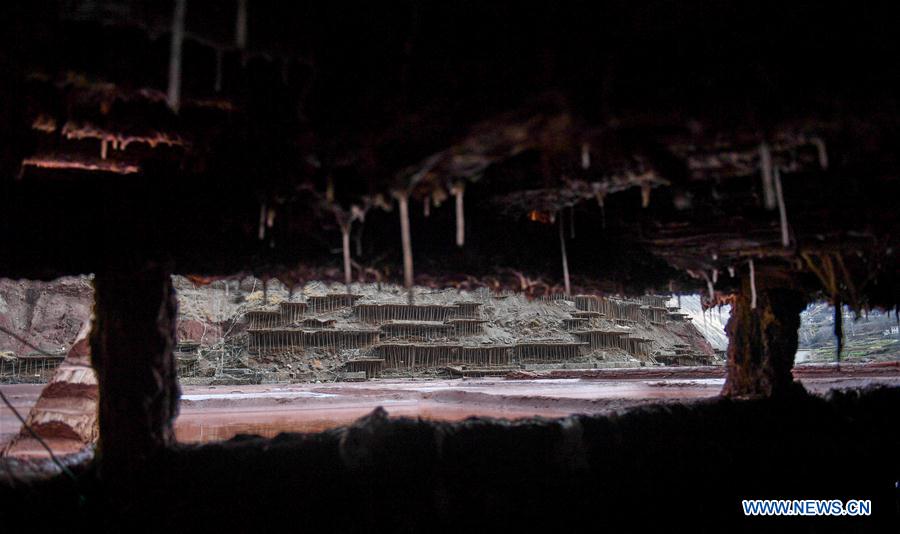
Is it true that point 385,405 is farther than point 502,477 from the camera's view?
Yes

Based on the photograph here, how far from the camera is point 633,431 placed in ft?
15.4

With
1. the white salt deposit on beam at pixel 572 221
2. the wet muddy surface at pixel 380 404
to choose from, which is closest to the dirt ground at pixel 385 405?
the wet muddy surface at pixel 380 404

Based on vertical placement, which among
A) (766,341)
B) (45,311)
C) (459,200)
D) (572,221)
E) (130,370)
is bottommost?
(130,370)

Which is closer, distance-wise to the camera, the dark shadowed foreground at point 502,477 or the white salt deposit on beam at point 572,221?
the dark shadowed foreground at point 502,477

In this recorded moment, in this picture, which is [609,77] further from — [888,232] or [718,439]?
[718,439]

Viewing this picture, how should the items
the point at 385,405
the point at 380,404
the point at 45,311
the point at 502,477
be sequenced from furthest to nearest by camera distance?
1. the point at 45,311
2. the point at 380,404
3. the point at 385,405
4. the point at 502,477

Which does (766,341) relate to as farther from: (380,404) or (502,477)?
(380,404)

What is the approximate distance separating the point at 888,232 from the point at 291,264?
3.80 meters

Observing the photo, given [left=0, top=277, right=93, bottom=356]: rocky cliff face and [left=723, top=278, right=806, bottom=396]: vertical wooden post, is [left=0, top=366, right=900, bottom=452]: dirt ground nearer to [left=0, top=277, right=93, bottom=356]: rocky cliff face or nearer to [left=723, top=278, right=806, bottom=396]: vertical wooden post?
[left=723, top=278, right=806, bottom=396]: vertical wooden post

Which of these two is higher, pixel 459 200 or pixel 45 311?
pixel 45 311

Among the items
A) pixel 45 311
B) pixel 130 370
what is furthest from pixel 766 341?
pixel 45 311

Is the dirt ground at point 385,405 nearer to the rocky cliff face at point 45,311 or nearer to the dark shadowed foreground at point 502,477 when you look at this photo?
the dark shadowed foreground at point 502,477

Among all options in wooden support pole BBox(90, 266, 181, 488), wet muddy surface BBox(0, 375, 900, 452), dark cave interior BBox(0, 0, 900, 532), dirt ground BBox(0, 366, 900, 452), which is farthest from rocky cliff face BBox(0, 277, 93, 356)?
dark cave interior BBox(0, 0, 900, 532)

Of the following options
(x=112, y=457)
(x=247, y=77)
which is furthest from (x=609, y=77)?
(x=112, y=457)
